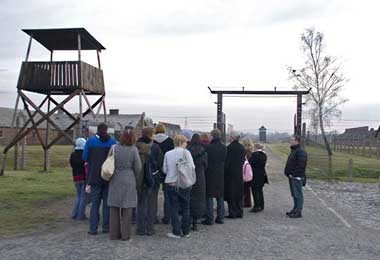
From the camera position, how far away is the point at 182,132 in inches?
367

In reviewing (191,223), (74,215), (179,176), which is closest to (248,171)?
(191,223)

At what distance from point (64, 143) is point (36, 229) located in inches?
2077

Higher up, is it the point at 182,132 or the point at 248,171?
the point at 182,132

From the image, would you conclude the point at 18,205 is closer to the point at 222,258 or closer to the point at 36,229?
the point at 36,229

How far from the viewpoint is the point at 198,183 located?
30.1ft

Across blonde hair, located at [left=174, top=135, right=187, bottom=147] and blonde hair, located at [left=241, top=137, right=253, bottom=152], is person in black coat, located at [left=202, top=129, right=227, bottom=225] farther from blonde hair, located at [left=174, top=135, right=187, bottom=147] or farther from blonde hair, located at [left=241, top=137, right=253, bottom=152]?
blonde hair, located at [left=241, top=137, right=253, bottom=152]

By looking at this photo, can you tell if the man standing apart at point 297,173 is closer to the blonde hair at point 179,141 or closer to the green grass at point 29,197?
the blonde hair at point 179,141

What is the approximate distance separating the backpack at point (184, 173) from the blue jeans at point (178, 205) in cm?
13

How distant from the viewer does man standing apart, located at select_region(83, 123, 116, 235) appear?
8648 millimetres

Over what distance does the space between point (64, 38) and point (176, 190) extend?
11726mm

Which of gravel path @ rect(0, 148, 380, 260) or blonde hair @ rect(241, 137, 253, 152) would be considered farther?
blonde hair @ rect(241, 137, 253, 152)

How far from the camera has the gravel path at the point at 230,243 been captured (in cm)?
741

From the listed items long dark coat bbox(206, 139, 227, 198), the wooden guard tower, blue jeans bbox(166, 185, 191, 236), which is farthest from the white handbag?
the wooden guard tower

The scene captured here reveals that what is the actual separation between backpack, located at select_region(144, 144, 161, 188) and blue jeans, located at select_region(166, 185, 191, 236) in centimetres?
28
